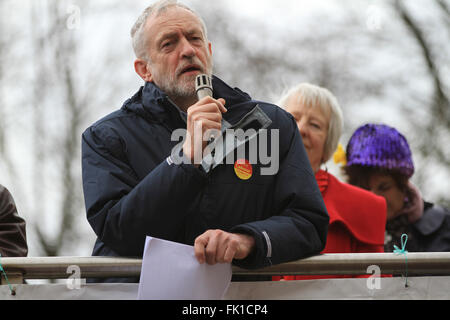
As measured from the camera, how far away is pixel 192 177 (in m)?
2.88

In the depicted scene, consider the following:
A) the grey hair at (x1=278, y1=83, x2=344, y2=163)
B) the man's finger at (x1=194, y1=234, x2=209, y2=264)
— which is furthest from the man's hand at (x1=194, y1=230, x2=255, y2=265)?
the grey hair at (x1=278, y1=83, x2=344, y2=163)

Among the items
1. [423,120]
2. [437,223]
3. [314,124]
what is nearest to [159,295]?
[314,124]

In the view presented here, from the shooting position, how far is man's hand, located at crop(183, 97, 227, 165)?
112 inches

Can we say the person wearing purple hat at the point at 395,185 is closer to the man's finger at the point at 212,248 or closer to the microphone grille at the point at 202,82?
the microphone grille at the point at 202,82

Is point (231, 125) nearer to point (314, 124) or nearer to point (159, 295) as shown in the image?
point (159, 295)

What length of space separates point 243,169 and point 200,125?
41 centimetres

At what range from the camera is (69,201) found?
15609 millimetres

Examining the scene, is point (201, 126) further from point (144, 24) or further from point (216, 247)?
point (144, 24)

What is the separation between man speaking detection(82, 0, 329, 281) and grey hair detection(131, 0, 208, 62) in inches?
2.5

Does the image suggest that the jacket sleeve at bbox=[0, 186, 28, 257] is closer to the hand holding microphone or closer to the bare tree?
the hand holding microphone

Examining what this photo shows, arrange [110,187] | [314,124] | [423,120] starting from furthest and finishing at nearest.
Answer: [423,120] < [314,124] < [110,187]

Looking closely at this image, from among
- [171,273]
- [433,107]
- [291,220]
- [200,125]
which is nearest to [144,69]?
[200,125]

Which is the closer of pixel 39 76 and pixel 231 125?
pixel 231 125
